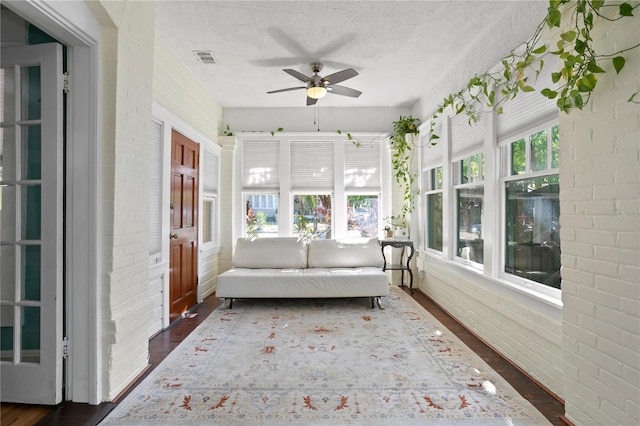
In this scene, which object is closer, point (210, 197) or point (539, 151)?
point (539, 151)

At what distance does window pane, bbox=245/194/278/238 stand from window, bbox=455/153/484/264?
9.52 feet

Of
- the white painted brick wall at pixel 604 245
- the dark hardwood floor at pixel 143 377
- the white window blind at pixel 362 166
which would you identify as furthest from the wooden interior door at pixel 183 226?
the white painted brick wall at pixel 604 245

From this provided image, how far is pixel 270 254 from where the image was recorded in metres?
4.69

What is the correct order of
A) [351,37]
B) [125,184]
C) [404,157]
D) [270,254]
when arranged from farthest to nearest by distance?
[404,157], [270,254], [351,37], [125,184]

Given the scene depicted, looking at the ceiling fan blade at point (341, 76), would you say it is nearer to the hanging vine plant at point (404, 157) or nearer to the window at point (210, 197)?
the hanging vine plant at point (404, 157)

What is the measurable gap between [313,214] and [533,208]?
3465 mm

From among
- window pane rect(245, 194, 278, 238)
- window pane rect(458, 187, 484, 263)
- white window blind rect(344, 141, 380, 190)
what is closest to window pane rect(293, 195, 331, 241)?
window pane rect(245, 194, 278, 238)

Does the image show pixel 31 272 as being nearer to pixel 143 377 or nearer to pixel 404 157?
pixel 143 377

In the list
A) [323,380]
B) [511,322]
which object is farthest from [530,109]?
[323,380]

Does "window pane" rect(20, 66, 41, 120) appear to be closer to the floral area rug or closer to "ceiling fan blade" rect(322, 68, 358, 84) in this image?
the floral area rug

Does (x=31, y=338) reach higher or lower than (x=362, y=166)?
lower

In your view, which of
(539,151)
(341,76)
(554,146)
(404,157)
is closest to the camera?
(554,146)

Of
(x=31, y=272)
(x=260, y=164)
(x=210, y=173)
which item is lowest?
(x=31, y=272)

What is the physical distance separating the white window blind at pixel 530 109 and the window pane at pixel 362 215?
2777 millimetres
